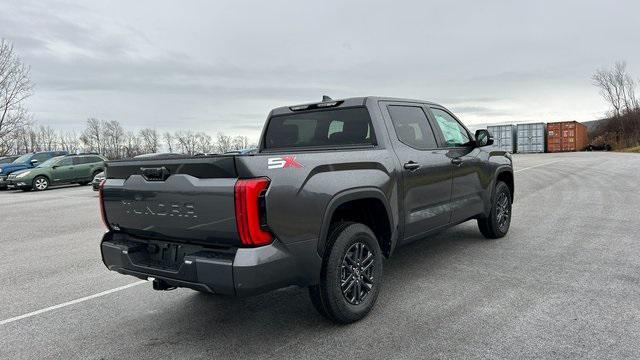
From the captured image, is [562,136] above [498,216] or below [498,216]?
above

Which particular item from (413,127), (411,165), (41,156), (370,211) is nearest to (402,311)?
(370,211)

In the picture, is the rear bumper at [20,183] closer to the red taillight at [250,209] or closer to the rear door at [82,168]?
the rear door at [82,168]

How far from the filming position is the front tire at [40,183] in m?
20.0

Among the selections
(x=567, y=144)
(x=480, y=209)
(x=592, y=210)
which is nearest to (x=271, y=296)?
(x=480, y=209)

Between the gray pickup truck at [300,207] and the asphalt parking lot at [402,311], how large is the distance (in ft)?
1.42

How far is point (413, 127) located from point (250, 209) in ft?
8.14

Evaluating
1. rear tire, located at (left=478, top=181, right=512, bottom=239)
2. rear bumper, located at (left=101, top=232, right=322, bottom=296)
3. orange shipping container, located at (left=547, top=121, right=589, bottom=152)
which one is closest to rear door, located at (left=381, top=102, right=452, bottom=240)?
rear bumper, located at (left=101, top=232, right=322, bottom=296)

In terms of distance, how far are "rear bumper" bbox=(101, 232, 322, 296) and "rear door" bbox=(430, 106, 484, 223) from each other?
248 cm

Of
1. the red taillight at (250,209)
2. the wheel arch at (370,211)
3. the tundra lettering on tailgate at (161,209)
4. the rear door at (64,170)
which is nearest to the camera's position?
the red taillight at (250,209)

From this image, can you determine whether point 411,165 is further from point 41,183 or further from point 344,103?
point 41,183

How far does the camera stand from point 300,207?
3.21 m

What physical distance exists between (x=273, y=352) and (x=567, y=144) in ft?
168

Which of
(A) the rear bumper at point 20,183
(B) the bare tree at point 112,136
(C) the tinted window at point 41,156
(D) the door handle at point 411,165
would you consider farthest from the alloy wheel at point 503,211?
(B) the bare tree at point 112,136

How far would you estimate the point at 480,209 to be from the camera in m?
5.90
